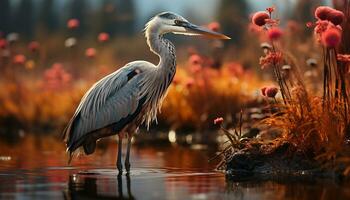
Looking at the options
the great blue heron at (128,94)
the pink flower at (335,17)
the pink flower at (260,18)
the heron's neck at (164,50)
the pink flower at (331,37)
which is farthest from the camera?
the heron's neck at (164,50)

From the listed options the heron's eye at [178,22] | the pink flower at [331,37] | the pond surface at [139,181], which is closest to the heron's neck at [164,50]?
the heron's eye at [178,22]

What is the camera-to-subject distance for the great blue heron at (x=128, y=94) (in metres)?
11.6

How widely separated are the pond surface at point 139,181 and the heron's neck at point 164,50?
51.3 inches

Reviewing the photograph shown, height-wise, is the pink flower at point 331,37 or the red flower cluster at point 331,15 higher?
the red flower cluster at point 331,15

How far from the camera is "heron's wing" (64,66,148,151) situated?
11594mm

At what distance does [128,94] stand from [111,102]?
0.24 meters

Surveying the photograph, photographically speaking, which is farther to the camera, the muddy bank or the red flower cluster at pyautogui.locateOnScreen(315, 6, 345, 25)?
the muddy bank

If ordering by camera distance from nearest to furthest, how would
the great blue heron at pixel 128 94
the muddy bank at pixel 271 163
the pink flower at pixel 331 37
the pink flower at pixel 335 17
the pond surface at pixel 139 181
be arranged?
the pond surface at pixel 139 181
the pink flower at pixel 331 37
the pink flower at pixel 335 17
the muddy bank at pixel 271 163
the great blue heron at pixel 128 94

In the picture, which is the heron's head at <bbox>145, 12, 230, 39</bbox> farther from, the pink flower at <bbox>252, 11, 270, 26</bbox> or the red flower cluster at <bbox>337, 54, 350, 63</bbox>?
the red flower cluster at <bbox>337, 54, 350, 63</bbox>

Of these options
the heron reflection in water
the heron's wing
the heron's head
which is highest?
the heron's head

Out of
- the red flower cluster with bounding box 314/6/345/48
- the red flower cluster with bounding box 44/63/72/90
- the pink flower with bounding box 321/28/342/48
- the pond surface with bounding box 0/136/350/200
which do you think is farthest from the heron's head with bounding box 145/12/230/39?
the red flower cluster with bounding box 44/63/72/90

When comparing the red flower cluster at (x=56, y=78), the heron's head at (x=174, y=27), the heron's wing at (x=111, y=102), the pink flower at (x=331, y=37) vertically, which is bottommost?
the heron's wing at (x=111, y=102)

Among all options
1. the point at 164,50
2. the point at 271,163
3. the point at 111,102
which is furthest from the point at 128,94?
the point at 271,163

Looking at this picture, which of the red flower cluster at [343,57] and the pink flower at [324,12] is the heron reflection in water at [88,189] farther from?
the pink flower at [324,12]
